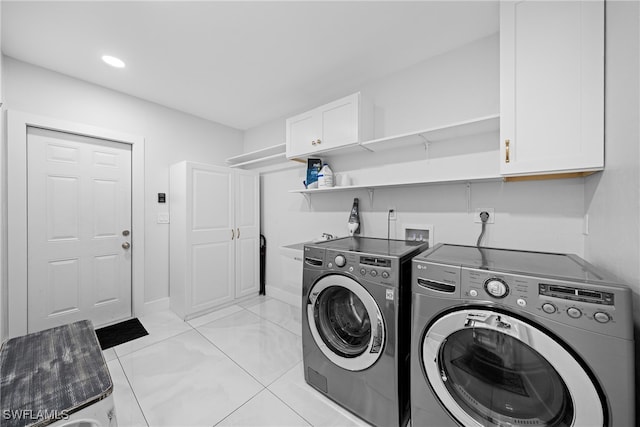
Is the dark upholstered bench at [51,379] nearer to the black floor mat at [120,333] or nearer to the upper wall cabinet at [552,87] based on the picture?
the black floor mat at [120,333]

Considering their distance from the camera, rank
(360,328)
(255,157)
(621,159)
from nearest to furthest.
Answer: (621,159) < (360,328) < (255,157)

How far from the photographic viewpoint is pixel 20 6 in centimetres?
151

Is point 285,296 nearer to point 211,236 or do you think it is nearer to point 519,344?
point 211,236

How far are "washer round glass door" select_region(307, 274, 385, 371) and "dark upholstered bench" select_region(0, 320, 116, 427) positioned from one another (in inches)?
41.4

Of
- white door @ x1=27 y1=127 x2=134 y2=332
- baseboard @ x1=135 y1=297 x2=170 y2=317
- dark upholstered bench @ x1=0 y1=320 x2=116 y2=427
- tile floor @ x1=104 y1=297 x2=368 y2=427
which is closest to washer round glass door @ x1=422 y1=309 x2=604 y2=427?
tile floor @ x1=104 y1=297 x2=368 y2=427

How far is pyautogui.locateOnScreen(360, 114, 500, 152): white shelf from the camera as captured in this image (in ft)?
5.17

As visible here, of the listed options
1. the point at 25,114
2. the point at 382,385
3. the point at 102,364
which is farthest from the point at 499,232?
the point at 25,114

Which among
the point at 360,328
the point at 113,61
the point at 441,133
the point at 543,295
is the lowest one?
the point at 360,328

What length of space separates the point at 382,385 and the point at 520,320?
81cm

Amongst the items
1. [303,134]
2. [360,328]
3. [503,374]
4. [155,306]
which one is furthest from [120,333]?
[503,374]

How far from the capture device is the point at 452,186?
1895mm

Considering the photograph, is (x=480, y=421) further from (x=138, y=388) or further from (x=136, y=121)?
(x=136, y=121)

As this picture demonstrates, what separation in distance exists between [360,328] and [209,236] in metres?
2.09

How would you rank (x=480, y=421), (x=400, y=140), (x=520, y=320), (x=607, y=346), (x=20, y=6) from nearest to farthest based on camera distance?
1. (x=607, y=346)
2. (x=520, y=320)
3. (x=480, y=421)
4. (x=20, y=6)
5. (x=400, y=140)
